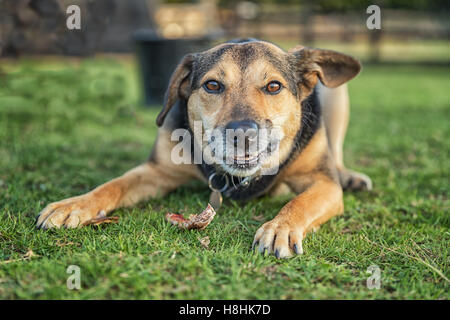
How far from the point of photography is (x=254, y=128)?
2.92 metres

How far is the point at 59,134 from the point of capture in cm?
619

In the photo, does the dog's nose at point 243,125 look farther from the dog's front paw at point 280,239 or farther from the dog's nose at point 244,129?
the dog's front paw at point 280,239

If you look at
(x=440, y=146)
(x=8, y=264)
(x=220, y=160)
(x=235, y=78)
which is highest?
(x=235, y=78)

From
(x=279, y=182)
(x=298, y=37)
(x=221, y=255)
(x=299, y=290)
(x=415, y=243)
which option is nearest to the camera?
(x=299, y=290)

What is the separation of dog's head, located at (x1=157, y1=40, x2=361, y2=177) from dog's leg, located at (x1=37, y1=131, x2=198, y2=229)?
1.24ft

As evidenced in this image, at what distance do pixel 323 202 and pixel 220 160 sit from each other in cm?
85

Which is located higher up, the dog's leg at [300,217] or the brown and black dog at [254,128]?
the brown and black dog at [254,128]

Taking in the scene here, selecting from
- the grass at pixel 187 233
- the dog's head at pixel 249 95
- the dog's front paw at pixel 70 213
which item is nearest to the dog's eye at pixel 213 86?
the dog's head at pixel 249 95

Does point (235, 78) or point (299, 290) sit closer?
point (299, 290)

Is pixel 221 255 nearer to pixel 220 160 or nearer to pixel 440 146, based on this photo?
pixel 220 160

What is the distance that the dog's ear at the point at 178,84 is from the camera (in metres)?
3.59

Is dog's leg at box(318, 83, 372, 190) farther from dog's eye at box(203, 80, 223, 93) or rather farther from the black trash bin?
the black trash bin
